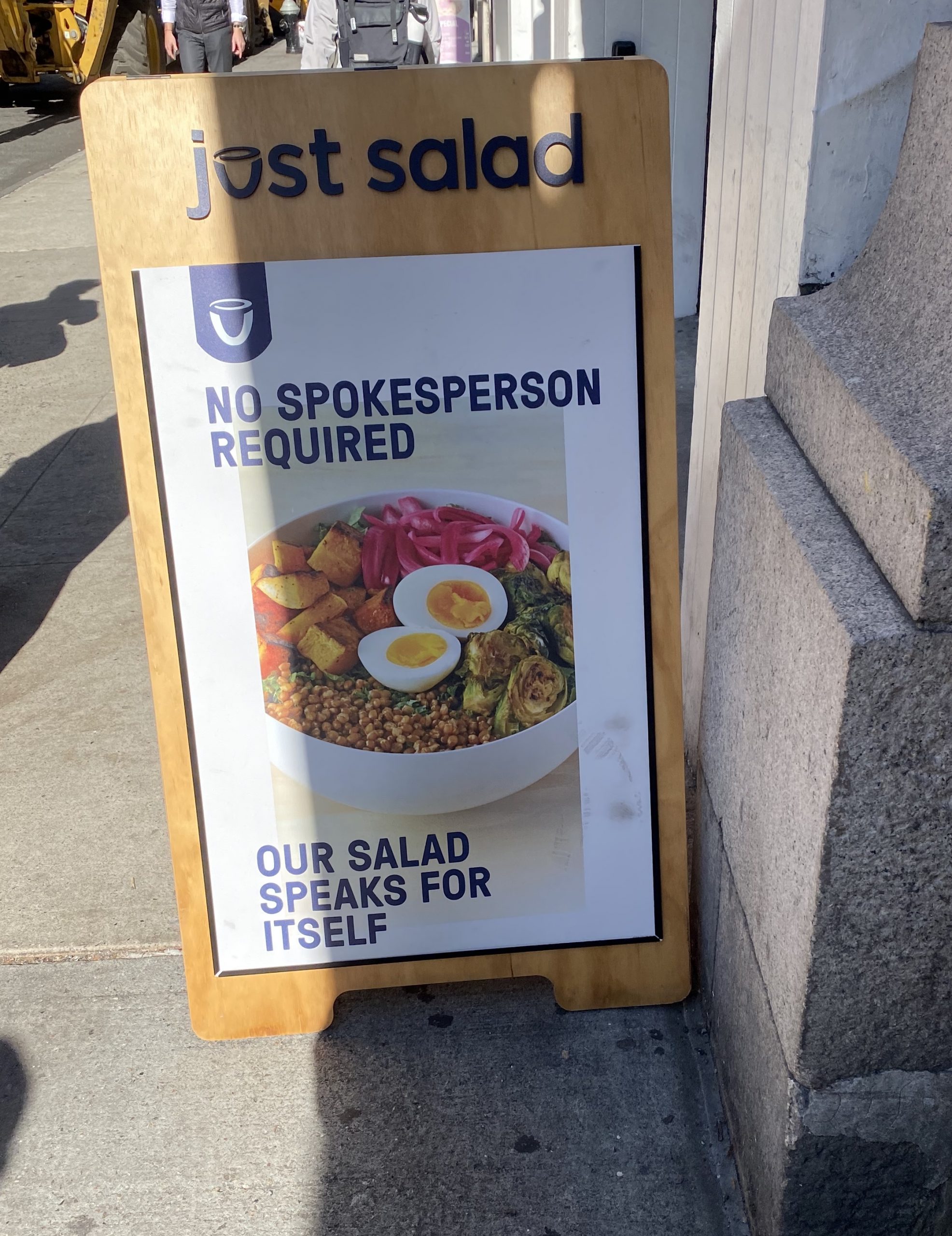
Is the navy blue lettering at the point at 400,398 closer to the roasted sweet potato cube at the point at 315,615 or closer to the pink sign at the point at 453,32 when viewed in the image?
the roasted sweet potato cube at the point at 315,615

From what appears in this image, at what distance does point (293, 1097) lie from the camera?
2467 millimetres

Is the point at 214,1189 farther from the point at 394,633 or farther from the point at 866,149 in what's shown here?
the point at 866,149

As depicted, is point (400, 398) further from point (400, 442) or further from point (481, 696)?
point (481, 696)

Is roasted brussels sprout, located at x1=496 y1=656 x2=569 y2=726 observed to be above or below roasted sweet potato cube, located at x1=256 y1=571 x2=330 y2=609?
below

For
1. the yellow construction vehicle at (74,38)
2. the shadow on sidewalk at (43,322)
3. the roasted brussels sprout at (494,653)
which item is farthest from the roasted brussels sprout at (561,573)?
the yellow construction vehicle at (74,38)

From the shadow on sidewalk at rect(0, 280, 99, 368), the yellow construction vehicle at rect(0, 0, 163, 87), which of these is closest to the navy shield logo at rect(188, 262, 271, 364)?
the shadow on sidewalk at rect(0, 280, 99, 368)

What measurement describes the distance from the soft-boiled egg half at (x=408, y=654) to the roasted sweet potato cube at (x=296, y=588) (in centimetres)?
13

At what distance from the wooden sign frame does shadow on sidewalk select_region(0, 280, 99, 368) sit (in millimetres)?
5851

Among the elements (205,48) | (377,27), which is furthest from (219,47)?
(377,27)

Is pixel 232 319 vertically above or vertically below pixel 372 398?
above

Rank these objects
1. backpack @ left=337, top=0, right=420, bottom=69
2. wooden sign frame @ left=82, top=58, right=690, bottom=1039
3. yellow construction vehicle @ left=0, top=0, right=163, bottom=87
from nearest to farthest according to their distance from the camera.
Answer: wooden sign frame @ left=82, top=58, right=690, bottom=1039
backpack @ left=337, top=0, right=420, bottom=69
yellow construction vehicle @ left=0, top=0, right=163, bottom=87

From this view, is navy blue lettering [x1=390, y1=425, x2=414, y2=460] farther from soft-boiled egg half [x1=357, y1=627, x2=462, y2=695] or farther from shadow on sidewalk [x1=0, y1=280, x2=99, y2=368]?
shadow on sidewalk [x1=0, y1=280, x2=99, y2=368]

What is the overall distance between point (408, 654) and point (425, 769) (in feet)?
0.83

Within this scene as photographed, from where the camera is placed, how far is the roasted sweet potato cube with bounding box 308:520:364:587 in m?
2.19
